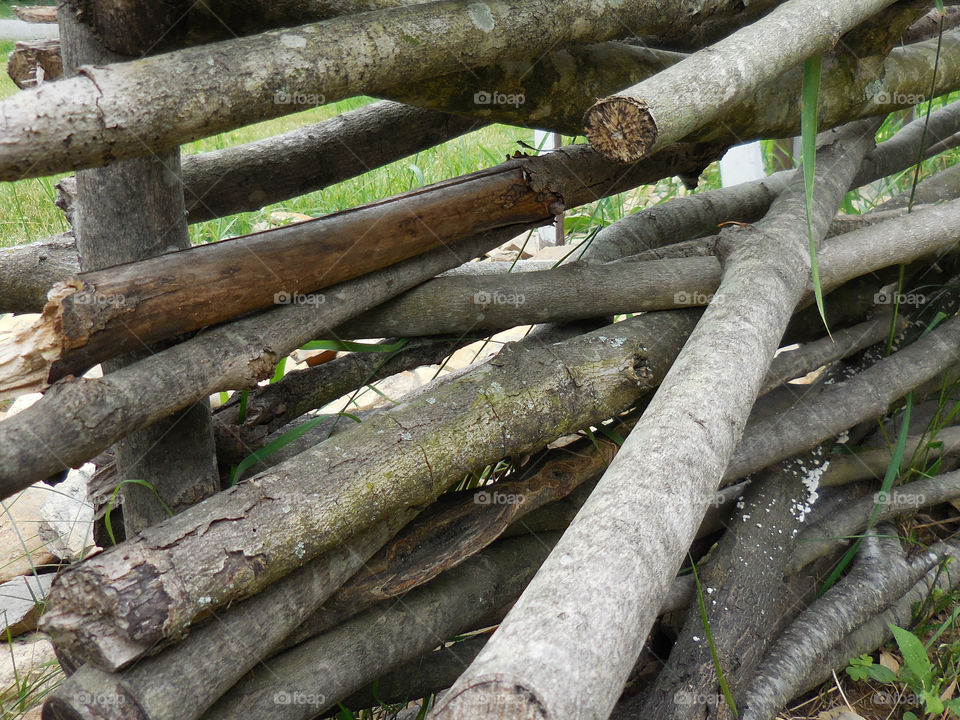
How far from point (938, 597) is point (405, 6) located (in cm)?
225

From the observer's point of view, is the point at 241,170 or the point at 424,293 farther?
the point at 241,170

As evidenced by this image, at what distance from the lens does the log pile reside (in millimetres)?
1276

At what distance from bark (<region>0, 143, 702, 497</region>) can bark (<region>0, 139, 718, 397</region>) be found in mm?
36

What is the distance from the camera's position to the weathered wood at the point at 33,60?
67.8 inches

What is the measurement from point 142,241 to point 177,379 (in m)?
0.34

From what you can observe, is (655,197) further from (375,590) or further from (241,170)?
(375,590)

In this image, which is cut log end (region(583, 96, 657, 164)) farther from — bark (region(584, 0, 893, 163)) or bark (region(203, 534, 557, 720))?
bark (region(203, 534, 557, 720))

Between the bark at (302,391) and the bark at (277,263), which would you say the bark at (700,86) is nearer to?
the bark at (277,263)

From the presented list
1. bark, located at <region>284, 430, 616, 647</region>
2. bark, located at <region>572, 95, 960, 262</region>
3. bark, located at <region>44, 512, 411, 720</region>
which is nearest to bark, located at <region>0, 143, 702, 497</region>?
bark, located at <region>44, 512, 411, 720</region>

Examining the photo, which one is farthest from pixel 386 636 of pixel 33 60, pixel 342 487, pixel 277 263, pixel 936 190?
pixel 936 190

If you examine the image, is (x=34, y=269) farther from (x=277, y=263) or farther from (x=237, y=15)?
(x=237, y=15)

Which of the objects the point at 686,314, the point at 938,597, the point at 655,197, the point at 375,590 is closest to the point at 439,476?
the point at 375,590

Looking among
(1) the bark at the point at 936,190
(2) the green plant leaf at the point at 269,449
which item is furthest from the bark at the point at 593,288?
(1) the bark at the point at 936,190

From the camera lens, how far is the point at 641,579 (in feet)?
3.42
